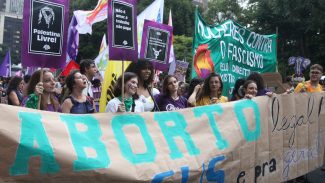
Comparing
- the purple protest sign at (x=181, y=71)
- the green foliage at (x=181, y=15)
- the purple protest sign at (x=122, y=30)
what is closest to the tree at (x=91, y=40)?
the green foliage at (x=181, y=15)

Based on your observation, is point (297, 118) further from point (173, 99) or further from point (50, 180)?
point (50, 180)

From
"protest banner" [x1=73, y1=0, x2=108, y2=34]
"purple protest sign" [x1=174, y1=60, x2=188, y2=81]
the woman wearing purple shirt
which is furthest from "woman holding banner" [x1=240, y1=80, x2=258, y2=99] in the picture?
"protest banner" [x1=73, y1=0, x2=108, y2=34]

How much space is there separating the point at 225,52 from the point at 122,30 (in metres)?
3.42

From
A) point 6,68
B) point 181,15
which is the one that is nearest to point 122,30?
point 6,68

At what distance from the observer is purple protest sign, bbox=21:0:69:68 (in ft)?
11.6

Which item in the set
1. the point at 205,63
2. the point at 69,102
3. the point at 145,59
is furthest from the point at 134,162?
the point at 205,63

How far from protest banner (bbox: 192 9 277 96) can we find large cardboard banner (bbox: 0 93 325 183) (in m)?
1.71

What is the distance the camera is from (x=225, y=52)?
697cm

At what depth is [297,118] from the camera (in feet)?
17.1

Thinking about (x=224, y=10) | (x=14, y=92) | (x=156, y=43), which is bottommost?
(x=14, y=92)

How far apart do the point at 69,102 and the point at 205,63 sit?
10.4 feet

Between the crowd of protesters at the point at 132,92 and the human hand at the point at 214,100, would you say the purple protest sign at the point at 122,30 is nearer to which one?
the crowd of protesters at the point at 132,92

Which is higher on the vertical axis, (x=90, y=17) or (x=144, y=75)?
(x=90, y=17)

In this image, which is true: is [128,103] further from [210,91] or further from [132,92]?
[210,91]
